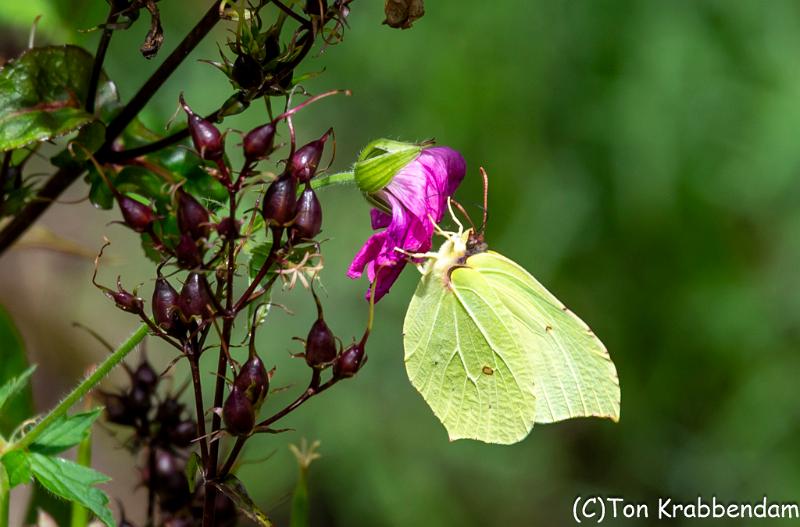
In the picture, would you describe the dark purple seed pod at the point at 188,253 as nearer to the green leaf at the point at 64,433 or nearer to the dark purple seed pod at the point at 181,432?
the green leaf at the point at 64,433

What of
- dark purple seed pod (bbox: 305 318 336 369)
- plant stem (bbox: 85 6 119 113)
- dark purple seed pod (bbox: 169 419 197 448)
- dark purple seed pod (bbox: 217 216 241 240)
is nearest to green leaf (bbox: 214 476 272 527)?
dark purple seed pod (bbox: 305 318 336 369)

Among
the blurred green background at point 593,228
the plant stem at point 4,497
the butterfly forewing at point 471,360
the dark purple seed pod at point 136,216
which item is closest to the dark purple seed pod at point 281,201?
the dark purple seed pod at point 136,216

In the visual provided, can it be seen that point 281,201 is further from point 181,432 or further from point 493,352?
point 493,352

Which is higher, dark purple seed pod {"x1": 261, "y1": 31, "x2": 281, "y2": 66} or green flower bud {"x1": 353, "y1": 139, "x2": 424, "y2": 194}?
dark purple seed pod {"x1": 261, "y1": 31, "x2": 281, "y2": 66}

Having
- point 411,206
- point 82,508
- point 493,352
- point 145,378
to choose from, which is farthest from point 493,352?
point 82,508

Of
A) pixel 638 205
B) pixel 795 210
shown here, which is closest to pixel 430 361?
pixel 638 205

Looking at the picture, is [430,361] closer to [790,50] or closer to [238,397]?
[238,397]

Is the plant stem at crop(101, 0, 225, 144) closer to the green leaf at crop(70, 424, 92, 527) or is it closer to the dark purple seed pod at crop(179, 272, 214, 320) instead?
the dark purple seed pod at crop(179, 272, 214, 320)
